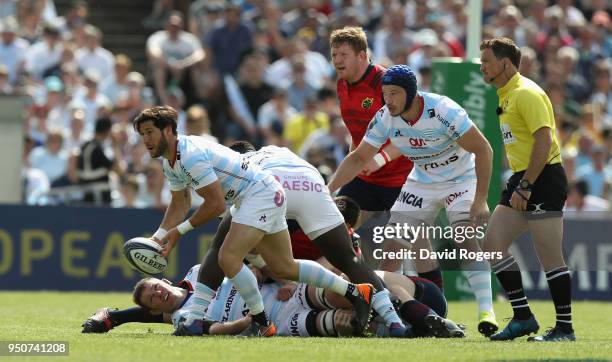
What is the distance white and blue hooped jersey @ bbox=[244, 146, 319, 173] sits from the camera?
11.1 meters

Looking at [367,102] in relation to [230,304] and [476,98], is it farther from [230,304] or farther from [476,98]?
[476,98]

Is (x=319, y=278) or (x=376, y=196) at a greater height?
(x=376, y=196)

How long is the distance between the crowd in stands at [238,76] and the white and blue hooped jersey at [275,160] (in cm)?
646

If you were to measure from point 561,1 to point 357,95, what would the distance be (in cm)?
1271

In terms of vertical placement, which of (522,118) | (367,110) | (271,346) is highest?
(522,118)

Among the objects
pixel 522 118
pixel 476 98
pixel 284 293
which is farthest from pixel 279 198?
pixel 476 98

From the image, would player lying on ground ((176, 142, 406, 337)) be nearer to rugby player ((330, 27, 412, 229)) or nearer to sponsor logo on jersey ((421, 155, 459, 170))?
sponsor logo on jersey ((421, 155, 459, 170))

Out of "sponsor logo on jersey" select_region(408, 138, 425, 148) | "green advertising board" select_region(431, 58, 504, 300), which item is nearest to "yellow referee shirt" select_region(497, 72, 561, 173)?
"sponsor logo on jersey" select_region(408, 138, 425, 148)

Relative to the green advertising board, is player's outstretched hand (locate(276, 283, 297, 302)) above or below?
below

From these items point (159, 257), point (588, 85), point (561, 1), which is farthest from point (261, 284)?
point (561, 1)

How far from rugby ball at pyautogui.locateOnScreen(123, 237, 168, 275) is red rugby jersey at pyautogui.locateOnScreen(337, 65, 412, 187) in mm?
2629

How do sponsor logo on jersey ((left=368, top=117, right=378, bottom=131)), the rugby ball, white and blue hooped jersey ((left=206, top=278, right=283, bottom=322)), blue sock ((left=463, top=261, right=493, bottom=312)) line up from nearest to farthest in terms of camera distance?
the rugby ball → white and blue hooped jersey ((left=206, top=278, right=283, bottom=322)) → blue sock ((left=463, top=261, right=493, bottom=312)) → sponsor logo on jersey ((left=368, top=117, right=378, bottom=131))

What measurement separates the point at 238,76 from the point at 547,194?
451 inches

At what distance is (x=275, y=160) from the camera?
11148 millimetres
